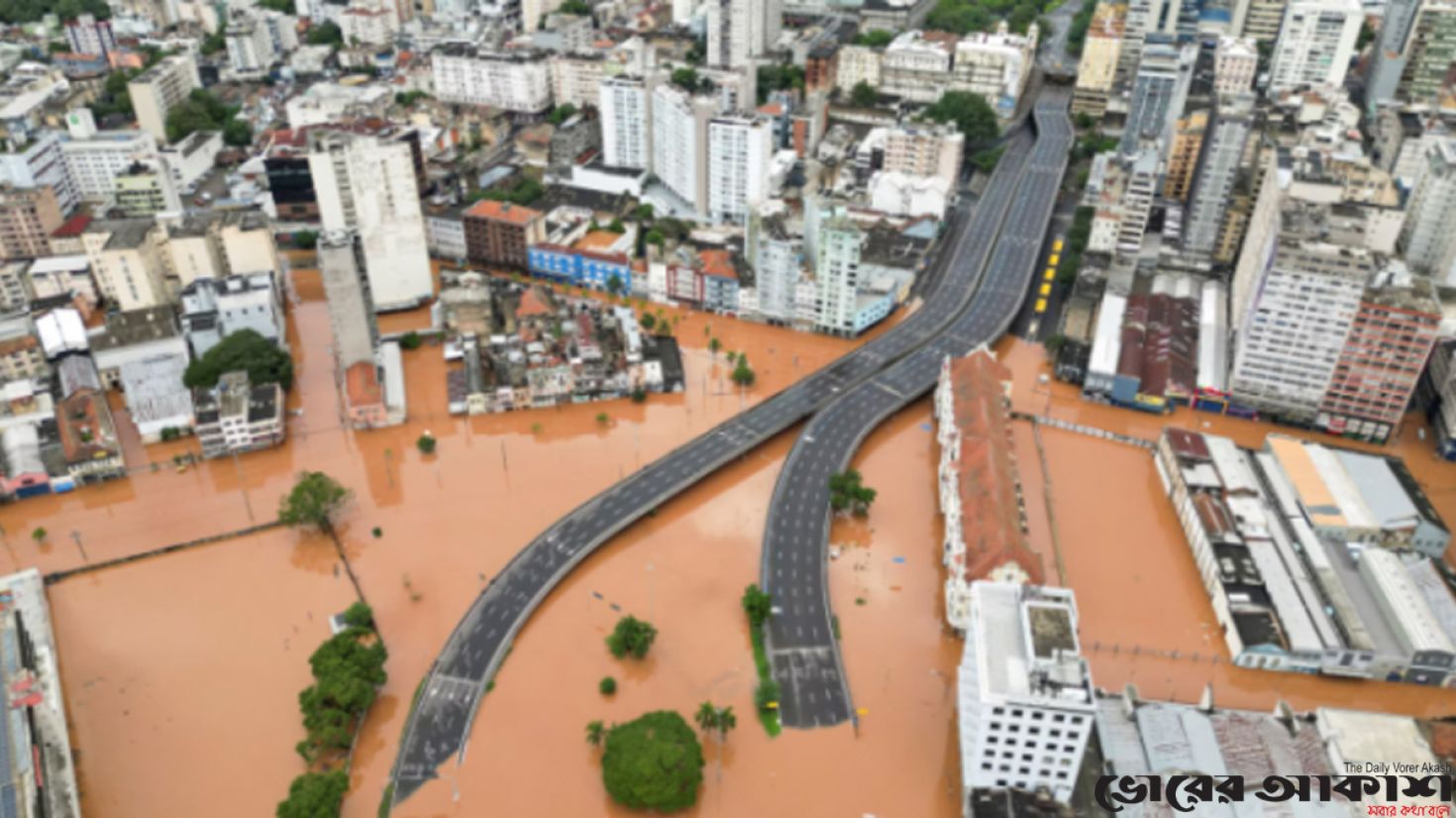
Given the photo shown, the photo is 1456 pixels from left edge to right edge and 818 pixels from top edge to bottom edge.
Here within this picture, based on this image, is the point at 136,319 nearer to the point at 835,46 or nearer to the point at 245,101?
the point at 245,101

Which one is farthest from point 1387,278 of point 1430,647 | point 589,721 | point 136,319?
point 136,319

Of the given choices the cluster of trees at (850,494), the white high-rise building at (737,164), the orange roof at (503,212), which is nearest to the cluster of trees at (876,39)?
the white high-rise building at (737,164)

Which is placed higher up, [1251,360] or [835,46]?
[835,46]

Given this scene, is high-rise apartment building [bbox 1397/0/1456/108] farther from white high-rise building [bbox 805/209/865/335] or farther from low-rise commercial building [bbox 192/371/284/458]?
low-rise commercial building [bbox 192/371/284/458]

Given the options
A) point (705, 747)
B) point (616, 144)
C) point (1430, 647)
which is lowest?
point (705, 747)

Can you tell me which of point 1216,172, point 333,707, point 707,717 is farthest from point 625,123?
point 707,717
